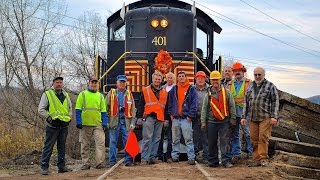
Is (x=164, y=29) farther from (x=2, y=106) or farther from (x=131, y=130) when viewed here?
(x=2, y=106)

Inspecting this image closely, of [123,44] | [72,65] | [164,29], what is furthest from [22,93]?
[164,29]

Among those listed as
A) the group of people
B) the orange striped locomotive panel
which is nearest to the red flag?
the group of people

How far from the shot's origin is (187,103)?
29.5 feet

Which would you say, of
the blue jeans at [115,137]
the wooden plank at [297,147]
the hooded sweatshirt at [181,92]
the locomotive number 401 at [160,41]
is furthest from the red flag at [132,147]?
the locomotive number 401 at [160,41]

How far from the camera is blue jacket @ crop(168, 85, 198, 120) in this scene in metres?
8.92

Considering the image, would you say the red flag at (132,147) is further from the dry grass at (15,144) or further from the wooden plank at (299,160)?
the dry grass at (15,144)

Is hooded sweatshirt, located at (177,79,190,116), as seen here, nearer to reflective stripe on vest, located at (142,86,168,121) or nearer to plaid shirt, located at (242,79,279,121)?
reflective stripe on vest, located at (142,86,168,121)

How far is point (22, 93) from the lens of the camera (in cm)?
2453

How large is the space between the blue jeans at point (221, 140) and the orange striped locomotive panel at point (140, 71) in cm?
320

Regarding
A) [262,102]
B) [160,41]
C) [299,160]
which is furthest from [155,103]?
[160,41]

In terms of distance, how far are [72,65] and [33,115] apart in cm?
828

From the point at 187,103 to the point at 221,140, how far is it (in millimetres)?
1077

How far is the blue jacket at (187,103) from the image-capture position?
8.92m

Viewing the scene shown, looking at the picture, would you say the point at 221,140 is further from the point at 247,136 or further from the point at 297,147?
the point at 297,147
